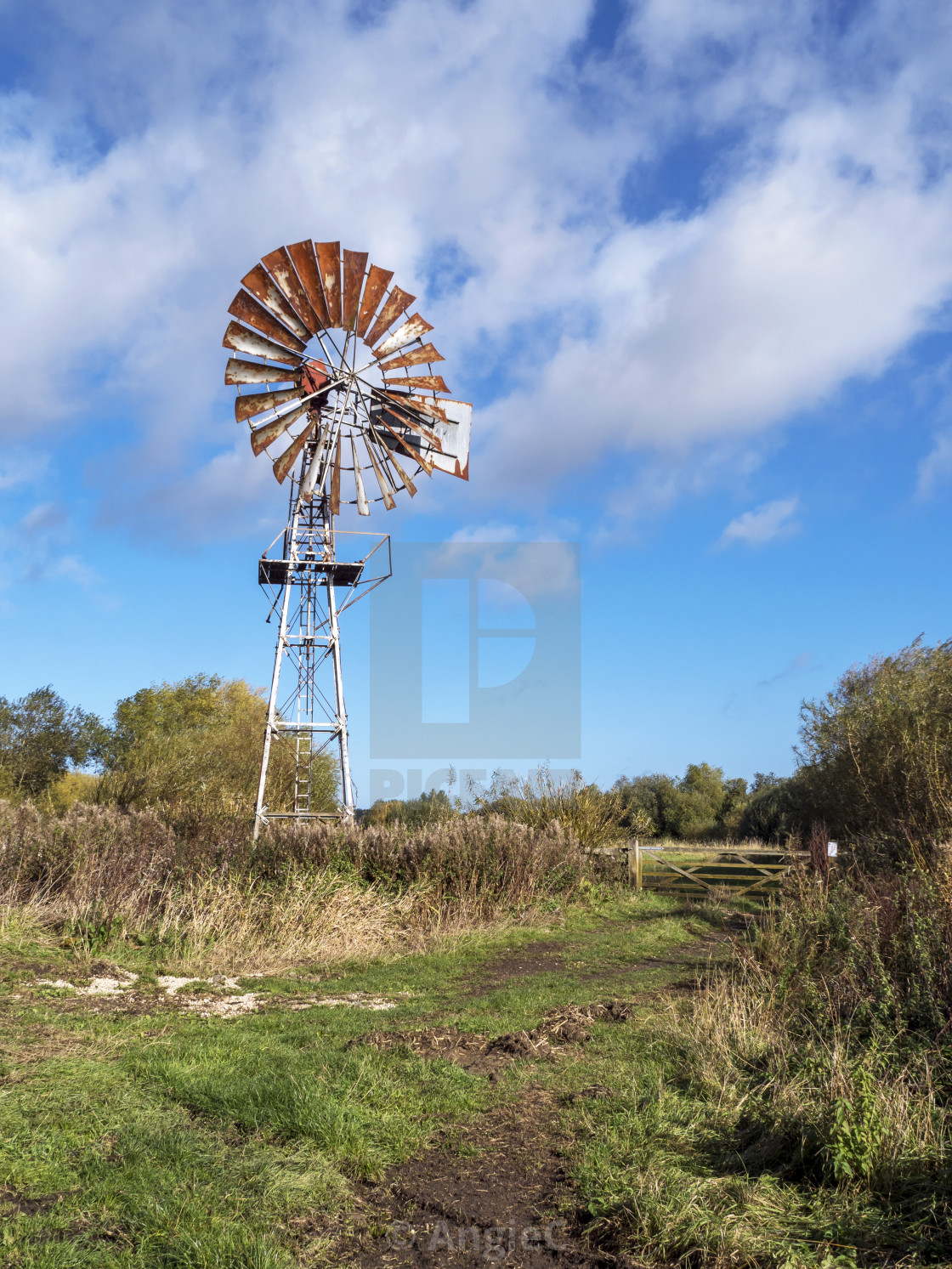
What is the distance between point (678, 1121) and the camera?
14.7 feet

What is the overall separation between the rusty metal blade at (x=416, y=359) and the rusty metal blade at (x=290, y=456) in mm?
2408

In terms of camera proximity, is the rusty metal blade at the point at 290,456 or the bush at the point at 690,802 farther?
the bush at the point at 690,802

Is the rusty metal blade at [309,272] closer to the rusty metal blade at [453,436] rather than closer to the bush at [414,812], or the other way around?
the rusty metal blade at [453,436]

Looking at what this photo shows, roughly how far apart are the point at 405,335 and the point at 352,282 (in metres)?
1.87

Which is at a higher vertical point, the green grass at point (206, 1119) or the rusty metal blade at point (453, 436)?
the rusty metal blade at point (453, 436)

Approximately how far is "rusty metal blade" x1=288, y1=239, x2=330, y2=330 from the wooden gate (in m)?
13.6

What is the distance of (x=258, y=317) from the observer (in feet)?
57.5

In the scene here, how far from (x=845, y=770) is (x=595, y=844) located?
25.1 feet

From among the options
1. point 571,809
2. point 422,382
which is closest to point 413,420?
point 422,382

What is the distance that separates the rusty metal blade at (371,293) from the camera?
59.0 feet

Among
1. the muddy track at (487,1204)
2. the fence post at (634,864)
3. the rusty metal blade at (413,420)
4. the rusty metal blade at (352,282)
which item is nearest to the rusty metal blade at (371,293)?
the rusty metal blade at (352,282)

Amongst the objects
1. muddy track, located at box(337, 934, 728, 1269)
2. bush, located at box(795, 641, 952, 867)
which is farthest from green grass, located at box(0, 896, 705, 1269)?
bush, located at box(795, 641, 952, 867)

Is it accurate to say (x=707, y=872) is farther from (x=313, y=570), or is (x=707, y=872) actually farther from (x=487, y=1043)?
(x=487, y=1043)

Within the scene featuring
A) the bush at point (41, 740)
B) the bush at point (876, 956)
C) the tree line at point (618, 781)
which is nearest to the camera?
the bush at point (876, 956)
